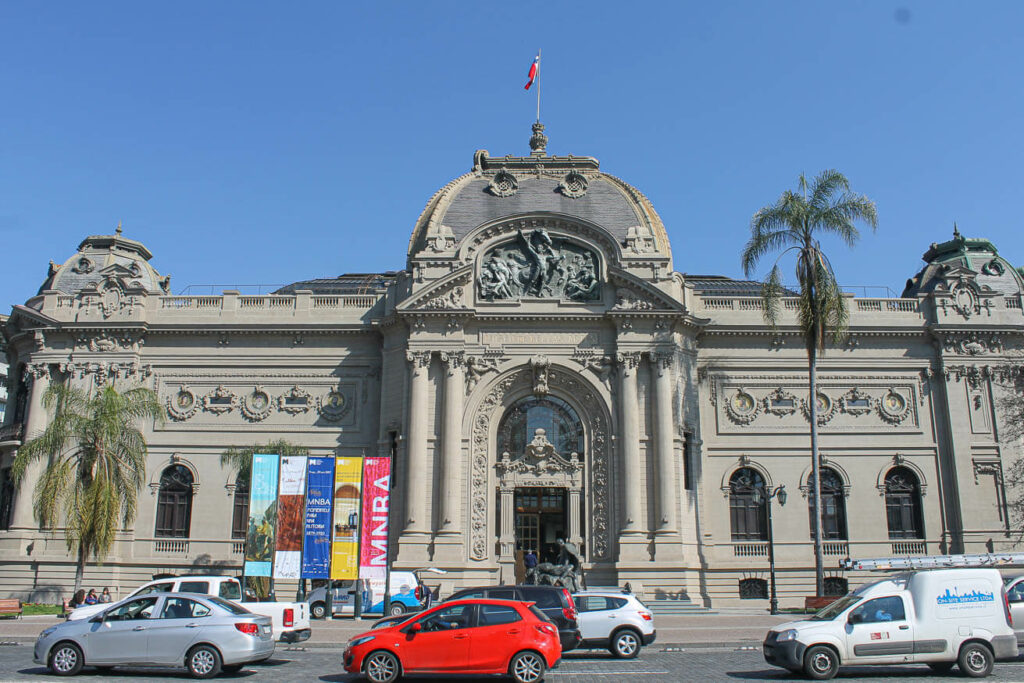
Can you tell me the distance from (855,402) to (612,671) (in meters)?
29.5

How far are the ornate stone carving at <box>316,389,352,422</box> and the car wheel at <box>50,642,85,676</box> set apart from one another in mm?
25565

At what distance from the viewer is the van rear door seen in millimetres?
17859

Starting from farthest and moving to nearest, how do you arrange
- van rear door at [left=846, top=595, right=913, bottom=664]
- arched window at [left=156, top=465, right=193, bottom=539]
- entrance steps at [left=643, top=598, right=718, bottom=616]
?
arched window at [left=156, top=465, right=193, bottom=539]
entrance steps at [left=643, top=598, right=718, bottom=616]
van rear door at [left=846, top=595, right=913, bottom=664]

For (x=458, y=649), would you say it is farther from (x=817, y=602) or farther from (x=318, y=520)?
(x=817, y=602)

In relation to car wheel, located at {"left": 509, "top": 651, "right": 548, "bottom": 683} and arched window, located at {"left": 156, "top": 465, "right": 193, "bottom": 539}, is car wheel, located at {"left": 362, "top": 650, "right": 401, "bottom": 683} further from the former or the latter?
arched window, located at {"left": 156, "top": 465, "right": 193, "bottom": 539}

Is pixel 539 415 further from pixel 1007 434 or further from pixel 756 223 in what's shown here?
pixel 1007 434

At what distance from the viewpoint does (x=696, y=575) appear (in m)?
39.5

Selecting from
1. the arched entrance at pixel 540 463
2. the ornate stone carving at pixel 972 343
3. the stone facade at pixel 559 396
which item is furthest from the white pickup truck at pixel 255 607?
the ornate stone carving at pixel 972 343

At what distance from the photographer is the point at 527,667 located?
1684cm

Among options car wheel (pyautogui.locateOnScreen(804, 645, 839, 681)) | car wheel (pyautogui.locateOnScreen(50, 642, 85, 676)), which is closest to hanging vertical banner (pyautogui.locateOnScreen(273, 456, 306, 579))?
car wheel (pyautogui.locateOnScreen(50, 642, 85, 676))

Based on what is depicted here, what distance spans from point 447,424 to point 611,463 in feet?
25.5

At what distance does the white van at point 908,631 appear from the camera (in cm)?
1772

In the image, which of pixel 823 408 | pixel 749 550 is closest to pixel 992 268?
pixel 823 408

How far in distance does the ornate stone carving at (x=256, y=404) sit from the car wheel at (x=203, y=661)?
86.9ft
